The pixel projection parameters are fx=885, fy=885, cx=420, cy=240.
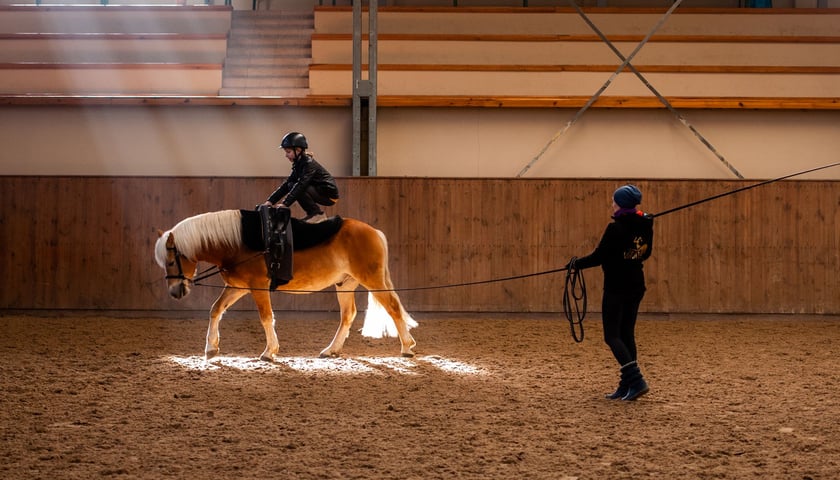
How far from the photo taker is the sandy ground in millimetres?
4098

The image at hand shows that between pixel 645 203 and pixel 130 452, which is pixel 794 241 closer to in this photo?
pixel 645 203

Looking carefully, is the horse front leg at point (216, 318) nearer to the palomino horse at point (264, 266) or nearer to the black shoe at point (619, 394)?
the palomino horse at point (264, 266)

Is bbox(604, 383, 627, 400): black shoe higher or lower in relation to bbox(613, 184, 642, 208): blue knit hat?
lower

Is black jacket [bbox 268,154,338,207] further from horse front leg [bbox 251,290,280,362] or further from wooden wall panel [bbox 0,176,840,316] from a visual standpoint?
wooden wall panel [bbox 0,176,840,316]

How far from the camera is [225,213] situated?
730cm

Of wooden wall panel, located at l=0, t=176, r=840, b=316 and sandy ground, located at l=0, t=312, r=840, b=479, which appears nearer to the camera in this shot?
sandy ground, located at l=0, t=312, r=840, b=479

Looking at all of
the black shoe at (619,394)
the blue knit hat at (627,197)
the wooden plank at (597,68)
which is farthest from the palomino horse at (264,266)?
the wooden plank at (597,68)

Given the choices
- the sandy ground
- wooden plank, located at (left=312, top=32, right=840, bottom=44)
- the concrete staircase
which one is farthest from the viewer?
the concrete staircase

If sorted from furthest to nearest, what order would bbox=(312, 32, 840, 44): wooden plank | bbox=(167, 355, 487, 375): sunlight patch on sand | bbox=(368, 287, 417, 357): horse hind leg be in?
bbox=(312, 32, 840, 44): wooden plank → bbox=(368, 287, 417, 357): horse hind leg → bbox=(167, 355, 487, 375): sunlight patch on sand

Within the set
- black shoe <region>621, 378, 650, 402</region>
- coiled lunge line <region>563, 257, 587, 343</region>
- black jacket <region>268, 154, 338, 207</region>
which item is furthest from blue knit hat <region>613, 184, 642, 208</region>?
black jacket <region>268, 154, 338, 207</region>

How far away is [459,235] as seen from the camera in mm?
11023

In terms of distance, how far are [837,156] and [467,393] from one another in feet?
29.1

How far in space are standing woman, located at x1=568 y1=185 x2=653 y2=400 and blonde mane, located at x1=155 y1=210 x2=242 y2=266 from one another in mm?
3018

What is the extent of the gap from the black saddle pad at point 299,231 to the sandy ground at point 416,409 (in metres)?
0.99
